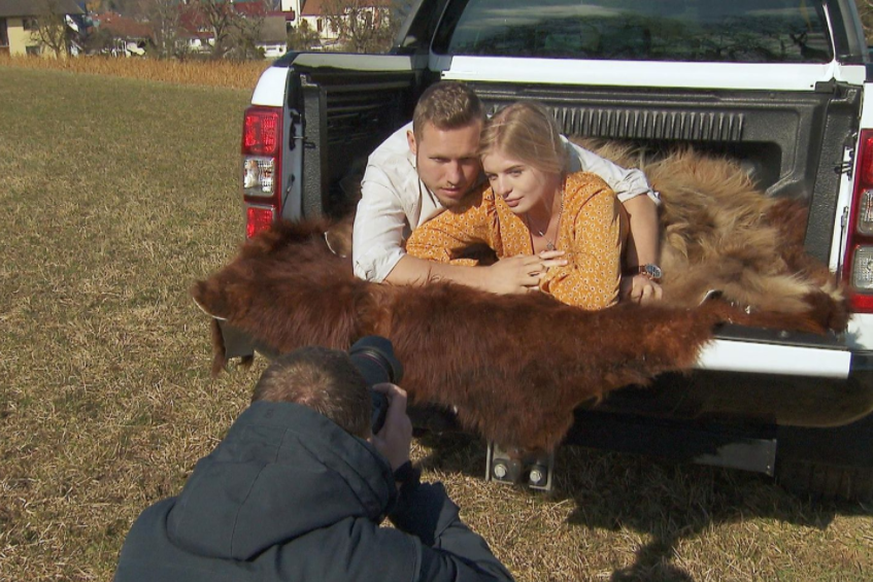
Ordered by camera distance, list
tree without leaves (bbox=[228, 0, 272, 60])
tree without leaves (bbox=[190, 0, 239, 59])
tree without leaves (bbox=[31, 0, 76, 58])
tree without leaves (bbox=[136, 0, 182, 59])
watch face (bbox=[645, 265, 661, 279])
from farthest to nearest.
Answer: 1. tree without leaves (bbox=[31, 0, 76, 58])
2. tree without leaves (bbox=[136, 0, 182, 59])
3. tree without leaves (bbox=[228, 0, 272, 60])
4. tree without leaves (bbox=[190, 0, 239, 59])
5. watch face (bbox=[645, 265, 661, 279])

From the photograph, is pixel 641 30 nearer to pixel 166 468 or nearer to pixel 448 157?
pixel 448 157

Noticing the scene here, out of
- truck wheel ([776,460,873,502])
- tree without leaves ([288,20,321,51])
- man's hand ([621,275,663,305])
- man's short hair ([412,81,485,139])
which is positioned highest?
tree without leaves ([288,20,321,51])

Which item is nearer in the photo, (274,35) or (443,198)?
(443,198)

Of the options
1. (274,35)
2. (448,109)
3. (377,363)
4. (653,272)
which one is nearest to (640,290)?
(653,272)

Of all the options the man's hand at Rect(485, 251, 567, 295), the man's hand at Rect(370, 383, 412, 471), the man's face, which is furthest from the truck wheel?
the man's hand at Rect(370, 383, 412, 471)

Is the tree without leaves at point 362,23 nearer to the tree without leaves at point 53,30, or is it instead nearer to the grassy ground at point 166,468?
the grassy ground at point 166,468

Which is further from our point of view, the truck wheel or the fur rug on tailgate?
the truck wheel

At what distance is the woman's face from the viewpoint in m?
2.55

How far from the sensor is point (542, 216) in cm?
267

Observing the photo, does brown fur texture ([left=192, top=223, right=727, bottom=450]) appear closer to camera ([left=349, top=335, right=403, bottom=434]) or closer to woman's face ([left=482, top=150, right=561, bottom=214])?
camera ([left=349, top=335, right=403, bottom=434])

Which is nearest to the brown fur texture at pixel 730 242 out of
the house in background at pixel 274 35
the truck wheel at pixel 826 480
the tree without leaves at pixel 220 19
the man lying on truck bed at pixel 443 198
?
the man lying on truck bed at pixel 443 198

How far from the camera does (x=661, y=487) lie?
3170 millimetres

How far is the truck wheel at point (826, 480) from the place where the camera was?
2934mm

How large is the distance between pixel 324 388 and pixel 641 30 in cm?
264
